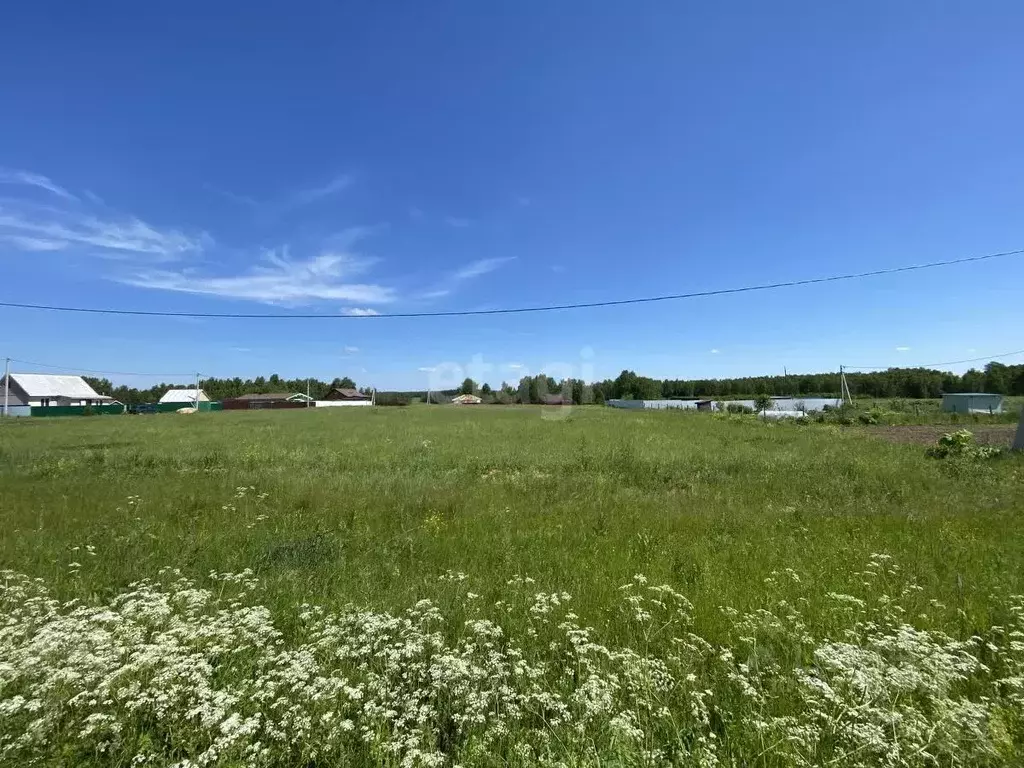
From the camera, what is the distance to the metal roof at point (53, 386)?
67.4 metres

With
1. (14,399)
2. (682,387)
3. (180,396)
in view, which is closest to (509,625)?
(14,399)

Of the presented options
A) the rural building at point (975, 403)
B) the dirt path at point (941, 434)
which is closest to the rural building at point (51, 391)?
the dirt path at point (941, 434)

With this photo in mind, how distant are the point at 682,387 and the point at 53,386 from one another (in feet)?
467

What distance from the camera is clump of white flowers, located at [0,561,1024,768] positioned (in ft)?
7.09

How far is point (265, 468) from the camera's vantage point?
1238cm

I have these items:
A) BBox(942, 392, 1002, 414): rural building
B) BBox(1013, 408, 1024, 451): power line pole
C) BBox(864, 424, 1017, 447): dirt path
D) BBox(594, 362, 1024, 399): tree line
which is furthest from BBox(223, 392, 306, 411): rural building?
BBox(942, 392, 1002, 414): rural building

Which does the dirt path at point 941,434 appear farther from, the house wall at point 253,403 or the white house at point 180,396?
the white house at point 180,396

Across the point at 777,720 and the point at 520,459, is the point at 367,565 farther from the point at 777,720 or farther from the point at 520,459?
the point at 520,459

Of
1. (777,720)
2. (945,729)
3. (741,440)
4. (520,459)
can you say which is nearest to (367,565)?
(777,720)

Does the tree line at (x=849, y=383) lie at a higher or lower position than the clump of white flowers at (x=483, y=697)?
higher

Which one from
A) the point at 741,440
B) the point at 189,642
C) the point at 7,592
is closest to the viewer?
the point at 189,642

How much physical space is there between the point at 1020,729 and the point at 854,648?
71 centimetres

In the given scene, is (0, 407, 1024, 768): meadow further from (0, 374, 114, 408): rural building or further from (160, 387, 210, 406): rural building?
(160, 387, 210, 406): rural building

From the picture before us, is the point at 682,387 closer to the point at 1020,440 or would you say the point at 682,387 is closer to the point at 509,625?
the point at 1020,440
